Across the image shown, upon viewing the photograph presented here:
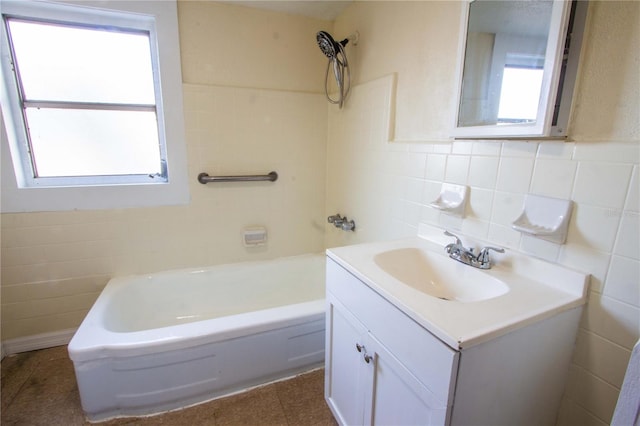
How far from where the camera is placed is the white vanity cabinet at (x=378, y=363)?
73 centimetres

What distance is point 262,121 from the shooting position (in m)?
2.11

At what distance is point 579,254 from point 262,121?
6.14 feet

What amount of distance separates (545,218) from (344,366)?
0.89 metres

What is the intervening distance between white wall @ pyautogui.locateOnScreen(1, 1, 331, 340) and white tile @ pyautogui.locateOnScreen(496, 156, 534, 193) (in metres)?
1.46

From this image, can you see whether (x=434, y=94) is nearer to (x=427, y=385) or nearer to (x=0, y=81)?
(x=427, y=385)

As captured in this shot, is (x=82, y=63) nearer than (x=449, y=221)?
No

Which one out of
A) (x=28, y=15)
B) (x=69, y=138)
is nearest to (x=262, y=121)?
(x=69, y=138)

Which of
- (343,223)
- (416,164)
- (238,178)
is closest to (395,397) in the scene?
(416,164)

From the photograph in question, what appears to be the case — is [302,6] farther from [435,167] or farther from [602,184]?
[602,184]

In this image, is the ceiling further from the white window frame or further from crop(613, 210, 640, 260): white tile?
crop(613, 210, 640, 260): white tile

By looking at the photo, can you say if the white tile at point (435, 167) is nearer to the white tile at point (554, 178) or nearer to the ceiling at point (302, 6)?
the white tile at point (554, 178)

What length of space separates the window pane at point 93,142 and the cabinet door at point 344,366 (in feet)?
5.24

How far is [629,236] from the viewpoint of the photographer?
75 cm

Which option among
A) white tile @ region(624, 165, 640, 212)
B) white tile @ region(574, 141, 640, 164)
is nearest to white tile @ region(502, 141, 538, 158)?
white tile @ region(574, 141, 640, 164)
